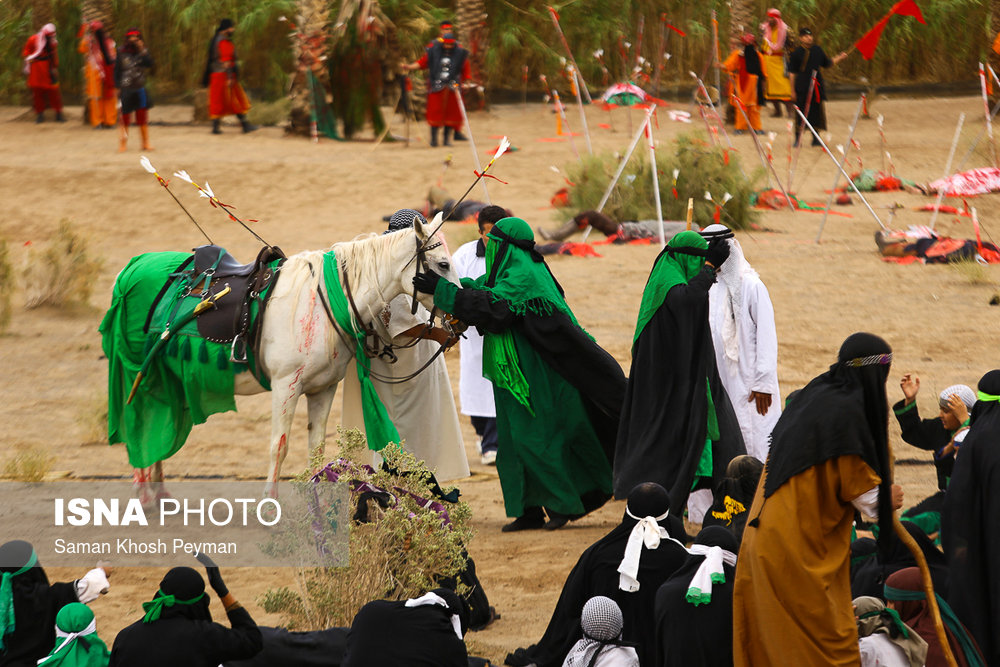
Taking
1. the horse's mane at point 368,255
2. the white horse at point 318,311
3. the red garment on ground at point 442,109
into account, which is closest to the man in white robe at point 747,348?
the white horse at point 318,311

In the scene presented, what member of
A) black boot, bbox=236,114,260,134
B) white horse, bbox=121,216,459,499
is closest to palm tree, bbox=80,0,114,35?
black boot, bbox=236,114,260,134

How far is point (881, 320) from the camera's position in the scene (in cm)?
1149

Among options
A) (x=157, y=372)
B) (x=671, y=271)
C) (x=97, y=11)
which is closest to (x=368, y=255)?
(x=157, y=372)

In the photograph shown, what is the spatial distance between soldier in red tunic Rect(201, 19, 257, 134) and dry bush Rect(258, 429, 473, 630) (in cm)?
1572

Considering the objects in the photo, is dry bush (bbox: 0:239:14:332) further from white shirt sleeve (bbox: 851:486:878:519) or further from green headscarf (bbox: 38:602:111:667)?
white shirt sleeve (bbox: 851:486:878:519)

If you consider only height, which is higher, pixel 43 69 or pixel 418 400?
pixel 43 69

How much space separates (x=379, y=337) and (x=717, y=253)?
187 cm

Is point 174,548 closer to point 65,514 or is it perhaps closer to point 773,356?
point 65,514

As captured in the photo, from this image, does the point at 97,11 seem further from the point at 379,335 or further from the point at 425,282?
the point at 425,282

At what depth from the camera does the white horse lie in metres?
6.51

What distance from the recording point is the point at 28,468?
7.62 meters

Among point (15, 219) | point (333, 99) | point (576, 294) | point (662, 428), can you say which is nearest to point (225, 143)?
point (333, 99)

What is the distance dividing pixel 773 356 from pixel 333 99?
15108mm

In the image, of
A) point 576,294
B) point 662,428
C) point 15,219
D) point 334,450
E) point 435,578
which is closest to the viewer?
point 435,578
